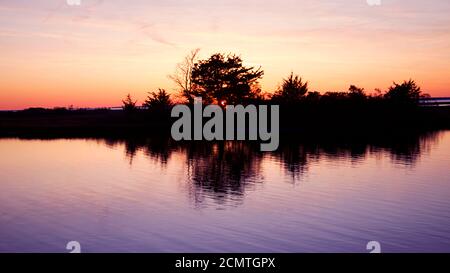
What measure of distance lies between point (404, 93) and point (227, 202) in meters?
76.4

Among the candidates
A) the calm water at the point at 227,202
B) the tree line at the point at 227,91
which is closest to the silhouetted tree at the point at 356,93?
the tree line at the point at 227,91

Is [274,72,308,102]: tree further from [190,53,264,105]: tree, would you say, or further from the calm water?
the calm water

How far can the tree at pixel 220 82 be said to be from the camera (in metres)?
81.9

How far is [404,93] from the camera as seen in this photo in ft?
297

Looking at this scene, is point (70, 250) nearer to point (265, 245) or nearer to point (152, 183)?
point (265, 245)

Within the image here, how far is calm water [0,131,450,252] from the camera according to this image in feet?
52.7

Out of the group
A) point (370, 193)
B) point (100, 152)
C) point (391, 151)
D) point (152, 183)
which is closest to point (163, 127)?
point (100, 152)

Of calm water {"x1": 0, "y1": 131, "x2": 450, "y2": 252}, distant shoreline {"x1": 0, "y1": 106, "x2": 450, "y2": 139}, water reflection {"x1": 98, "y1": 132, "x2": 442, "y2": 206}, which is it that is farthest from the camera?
distant shoreline {"x1": 0, "y1": 106, "x2": 450, "y2": 139}

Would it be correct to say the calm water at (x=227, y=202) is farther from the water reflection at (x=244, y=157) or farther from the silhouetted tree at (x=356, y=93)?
the silhouetted tree at (x=356, y=93)

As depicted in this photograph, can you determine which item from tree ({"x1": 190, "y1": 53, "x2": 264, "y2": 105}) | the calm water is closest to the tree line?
tree ({"x1": 190, "y1": 53, "x2": 264, "y2": 105})

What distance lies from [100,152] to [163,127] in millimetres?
32520

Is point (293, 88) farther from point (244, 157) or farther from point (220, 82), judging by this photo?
A: point (244, 157)

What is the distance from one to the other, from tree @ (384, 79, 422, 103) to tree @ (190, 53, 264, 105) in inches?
1048

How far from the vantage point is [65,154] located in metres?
44.1
